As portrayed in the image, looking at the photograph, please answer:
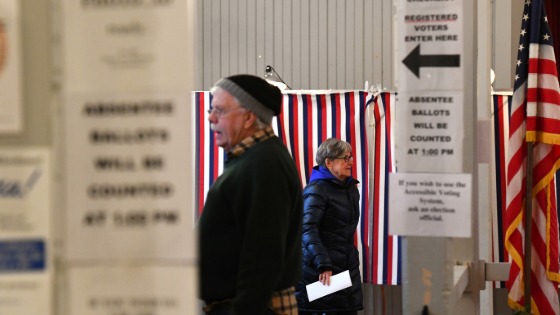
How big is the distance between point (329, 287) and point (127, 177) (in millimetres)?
5098

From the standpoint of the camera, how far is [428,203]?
3.53m

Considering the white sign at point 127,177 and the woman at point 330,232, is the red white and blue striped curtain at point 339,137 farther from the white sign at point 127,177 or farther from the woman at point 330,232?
the white sign at point 127,177

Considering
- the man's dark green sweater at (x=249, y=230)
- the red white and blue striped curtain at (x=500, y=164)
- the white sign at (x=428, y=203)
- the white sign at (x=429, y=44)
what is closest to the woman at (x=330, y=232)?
the red white and blue striped curtain at (x=500, y=164)

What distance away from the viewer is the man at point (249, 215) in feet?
11.3

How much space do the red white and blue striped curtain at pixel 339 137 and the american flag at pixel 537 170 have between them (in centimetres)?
128

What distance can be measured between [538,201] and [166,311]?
18.7 ft

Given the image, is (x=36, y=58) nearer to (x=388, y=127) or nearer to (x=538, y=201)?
(x=538, y=201)

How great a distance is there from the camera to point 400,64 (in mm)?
3465

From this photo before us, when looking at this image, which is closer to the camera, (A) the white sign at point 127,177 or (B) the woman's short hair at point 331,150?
(A) the white sign at point 127,177

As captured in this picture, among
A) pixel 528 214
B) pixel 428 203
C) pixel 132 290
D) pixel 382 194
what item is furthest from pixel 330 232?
pixel 132 290

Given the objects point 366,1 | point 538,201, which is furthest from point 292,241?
point 366,1

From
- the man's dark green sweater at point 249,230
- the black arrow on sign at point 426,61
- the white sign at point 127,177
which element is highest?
the black arrow on sign at point 426,61

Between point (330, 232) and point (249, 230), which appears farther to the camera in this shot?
point (330, 232)

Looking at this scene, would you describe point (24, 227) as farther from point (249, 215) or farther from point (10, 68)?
point (249, 215)
